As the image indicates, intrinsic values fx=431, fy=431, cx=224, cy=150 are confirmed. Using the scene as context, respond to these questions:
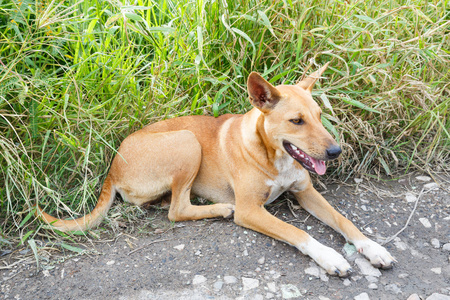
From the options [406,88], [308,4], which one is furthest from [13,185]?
[406,88]

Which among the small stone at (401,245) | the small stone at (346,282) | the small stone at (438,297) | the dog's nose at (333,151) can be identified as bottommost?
the small stone at (401,245)

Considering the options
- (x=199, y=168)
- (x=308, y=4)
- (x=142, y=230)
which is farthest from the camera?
(x=308, y=4)

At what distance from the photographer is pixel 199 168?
341cm

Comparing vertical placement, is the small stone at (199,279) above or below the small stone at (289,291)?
below

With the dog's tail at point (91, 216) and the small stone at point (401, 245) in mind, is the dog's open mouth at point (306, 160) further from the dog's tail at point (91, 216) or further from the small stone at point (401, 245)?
the dog's tail at point (91, 216)

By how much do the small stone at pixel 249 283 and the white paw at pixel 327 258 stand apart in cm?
40

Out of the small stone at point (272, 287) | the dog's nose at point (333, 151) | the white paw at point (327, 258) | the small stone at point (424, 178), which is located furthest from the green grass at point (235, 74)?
the small stone at point (272, 287)

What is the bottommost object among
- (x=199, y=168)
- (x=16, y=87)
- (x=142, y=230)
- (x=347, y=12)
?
(x=142, y=230)

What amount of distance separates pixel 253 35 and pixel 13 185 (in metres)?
2.23

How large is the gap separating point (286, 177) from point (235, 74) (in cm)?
102

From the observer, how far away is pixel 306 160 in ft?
9.39

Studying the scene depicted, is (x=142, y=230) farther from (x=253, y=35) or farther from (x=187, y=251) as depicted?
(x=253, y=35)

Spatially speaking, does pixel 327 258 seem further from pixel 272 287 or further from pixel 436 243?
pixel 436 243

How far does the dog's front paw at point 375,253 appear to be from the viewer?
2.67 metres
